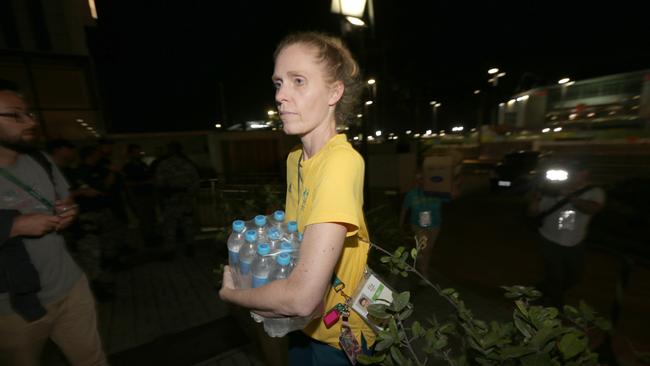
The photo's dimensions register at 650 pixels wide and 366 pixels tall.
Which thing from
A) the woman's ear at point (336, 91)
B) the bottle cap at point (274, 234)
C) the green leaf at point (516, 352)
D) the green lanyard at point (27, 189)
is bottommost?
the green leaf at point (516, 352)

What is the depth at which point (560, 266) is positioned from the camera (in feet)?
13.4

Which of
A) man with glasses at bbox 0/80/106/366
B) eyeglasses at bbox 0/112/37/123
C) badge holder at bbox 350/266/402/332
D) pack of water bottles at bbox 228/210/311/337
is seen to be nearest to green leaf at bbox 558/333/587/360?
badge holder at bbox 350/266/402/332

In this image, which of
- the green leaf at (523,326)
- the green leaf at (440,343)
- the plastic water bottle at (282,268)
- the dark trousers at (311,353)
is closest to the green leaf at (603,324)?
the green leaf at (523,326)

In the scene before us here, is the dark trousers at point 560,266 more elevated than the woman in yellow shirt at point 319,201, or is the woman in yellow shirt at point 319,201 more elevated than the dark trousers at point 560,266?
the woman in yellow shirt at point 319,201

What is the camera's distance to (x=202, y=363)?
3420 millimetres

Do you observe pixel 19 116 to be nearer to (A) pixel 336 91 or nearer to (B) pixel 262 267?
(B) pixel 262 267

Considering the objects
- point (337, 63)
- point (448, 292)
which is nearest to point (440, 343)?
point (448, 292)

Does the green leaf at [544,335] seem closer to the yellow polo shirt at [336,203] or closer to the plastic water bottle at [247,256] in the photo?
the yellow polo shirt at [336,203]

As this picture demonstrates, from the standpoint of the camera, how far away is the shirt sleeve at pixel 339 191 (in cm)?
104

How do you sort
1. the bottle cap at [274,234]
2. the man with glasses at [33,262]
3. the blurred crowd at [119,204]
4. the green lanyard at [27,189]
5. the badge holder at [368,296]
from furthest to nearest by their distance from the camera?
the blurred crowd at [119,204] < the green lanyard at [27,189] < the man with glasses at [33,262] < the badge holder at [368,296] < the bottle cap at [274,234]

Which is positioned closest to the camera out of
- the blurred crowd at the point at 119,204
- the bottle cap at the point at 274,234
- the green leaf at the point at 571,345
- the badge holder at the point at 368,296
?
the green leaf at the point at 571,345

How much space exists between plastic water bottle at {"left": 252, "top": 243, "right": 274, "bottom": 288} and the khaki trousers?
1.93m

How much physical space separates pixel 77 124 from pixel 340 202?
13301 mm

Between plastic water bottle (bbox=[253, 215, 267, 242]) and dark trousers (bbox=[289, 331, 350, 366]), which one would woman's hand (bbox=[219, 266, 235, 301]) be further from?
dark trousers (bbox=[289, 331, 350, 366])
